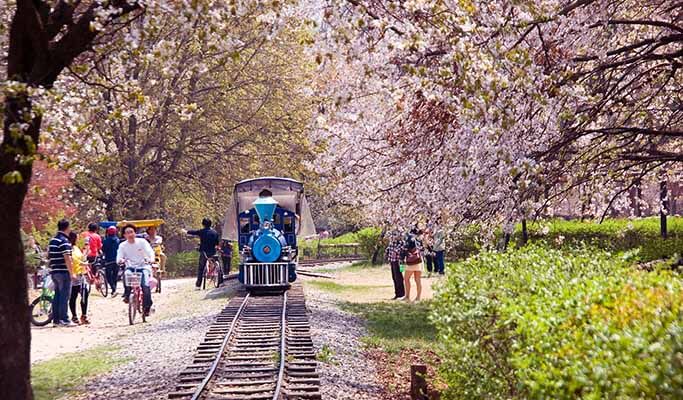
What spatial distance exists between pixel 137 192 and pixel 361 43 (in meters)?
27.6

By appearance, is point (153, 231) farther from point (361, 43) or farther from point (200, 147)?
point (361, 43)

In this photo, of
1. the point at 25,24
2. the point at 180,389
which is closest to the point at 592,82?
the point at 180,389

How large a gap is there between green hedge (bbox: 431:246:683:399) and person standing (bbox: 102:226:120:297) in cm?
1576

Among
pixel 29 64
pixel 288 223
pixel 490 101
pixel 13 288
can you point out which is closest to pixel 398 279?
pixel 288 223

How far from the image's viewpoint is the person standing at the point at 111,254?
23422mm

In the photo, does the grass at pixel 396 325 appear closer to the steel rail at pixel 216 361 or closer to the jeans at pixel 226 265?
the steel rail at pixel 216 361

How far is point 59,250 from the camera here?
17.0 metres

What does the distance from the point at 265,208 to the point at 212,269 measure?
7.09m

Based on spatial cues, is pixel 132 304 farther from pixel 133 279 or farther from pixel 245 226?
pixel 245 226

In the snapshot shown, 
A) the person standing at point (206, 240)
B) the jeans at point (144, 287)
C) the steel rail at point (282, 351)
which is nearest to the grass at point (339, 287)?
the person standing at point (206, 240)

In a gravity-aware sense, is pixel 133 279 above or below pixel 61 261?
below

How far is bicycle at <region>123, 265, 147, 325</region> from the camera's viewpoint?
17.8 metres

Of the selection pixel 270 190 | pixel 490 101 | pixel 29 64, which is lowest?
pixel 490 101

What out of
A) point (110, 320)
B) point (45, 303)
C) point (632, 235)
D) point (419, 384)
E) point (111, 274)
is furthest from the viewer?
point (632, 235)
